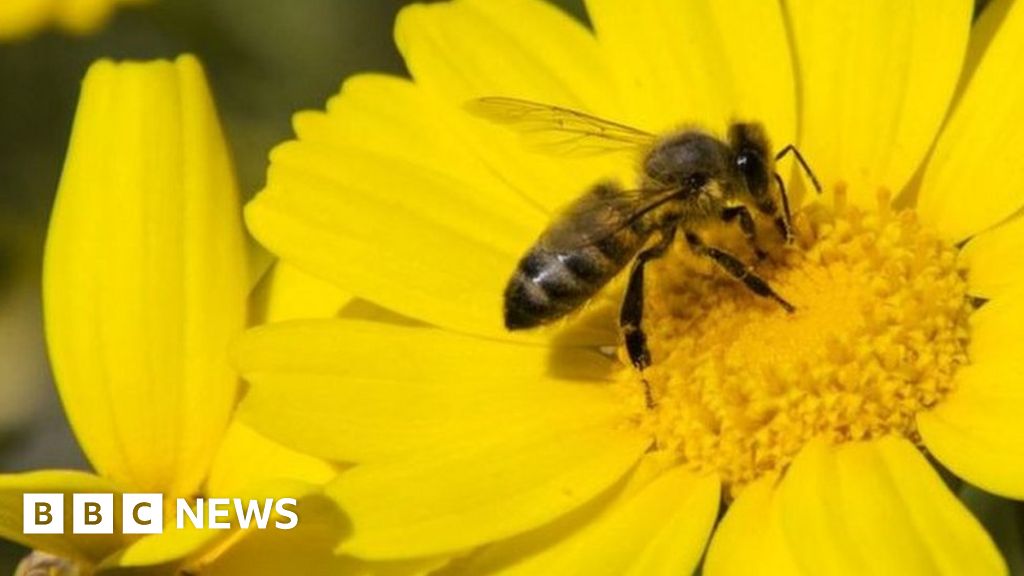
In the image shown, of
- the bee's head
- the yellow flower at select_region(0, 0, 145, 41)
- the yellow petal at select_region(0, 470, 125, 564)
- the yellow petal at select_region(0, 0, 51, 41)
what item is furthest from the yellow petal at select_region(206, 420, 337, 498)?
→ the yellow petal at select_region(0, 0, 51, 41)

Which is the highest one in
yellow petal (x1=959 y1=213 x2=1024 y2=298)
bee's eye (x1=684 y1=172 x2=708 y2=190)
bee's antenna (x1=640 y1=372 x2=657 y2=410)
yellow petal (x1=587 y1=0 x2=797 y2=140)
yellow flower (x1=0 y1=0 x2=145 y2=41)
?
yellow flower (x1=0 y1=0 x2=145 y2=41)

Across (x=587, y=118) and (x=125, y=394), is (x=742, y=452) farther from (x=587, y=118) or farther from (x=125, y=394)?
(x=125, y=394)

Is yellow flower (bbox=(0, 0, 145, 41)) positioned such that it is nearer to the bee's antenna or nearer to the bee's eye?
the bee's eye

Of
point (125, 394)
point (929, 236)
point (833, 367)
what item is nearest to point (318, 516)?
point (125, 394)

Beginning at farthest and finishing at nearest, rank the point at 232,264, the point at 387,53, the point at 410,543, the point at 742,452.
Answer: the point at 387,53
the point at 232,264
the point at 742,452
the point at 410,543

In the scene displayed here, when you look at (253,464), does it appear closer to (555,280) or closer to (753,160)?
(555,280)

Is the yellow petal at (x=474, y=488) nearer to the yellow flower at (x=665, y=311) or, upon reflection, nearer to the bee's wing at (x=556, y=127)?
the yellow flower at (x=665, y=311)

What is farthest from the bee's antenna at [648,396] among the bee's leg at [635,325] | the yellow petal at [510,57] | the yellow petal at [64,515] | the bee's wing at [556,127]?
the yellow petal at [64,515]
